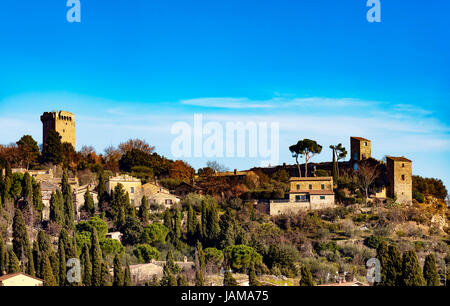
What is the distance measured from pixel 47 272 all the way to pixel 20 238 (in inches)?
202

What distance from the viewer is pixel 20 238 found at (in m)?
40.3

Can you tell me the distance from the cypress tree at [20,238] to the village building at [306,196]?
1768 centimetres

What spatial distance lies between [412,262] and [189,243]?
1548cm

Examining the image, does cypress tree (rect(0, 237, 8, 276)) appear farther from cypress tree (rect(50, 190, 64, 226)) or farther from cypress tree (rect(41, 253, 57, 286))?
cypress tree (rect(50, 190, 64, 226))

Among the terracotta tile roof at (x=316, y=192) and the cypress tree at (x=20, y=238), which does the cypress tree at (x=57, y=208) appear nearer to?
the cypress tree at (x=20, y=238)

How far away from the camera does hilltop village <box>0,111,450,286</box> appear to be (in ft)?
123

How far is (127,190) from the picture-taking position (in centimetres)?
5034

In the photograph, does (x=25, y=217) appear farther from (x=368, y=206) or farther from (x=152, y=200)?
(x=368, y=206)

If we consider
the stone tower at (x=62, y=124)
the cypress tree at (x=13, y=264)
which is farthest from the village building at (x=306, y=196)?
the stone tower at (x=62, y=124)

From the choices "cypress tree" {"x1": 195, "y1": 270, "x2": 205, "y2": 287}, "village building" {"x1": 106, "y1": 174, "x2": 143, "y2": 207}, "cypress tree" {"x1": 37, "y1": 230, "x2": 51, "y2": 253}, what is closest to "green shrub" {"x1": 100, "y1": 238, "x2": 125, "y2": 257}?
"cypress tree" {"x1": 37, "y1": 230, "x2": 51, "y2": 253}

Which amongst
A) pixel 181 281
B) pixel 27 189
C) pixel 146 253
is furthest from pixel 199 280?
pixel 27 189

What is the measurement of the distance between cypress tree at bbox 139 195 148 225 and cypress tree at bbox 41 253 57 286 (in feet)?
36.2

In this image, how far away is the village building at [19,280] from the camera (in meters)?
35.1
